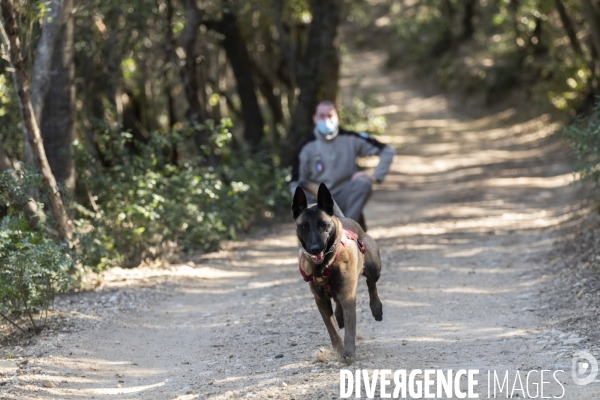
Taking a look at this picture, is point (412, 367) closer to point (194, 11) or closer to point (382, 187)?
point (194, 11)

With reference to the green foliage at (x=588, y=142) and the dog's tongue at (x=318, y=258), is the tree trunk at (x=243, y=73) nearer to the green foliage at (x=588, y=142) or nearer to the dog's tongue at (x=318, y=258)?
the green foliage at (x=588, y=142)

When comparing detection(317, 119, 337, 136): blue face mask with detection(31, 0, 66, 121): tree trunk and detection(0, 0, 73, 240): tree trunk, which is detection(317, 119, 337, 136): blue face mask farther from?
detection(31, 0, 66, 121): tree trunk

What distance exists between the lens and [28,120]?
28.9 ft

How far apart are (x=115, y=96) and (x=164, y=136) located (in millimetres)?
5400

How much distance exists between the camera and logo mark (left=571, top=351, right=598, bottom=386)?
18.1 ft

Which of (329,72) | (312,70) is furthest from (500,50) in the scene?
(312,70)

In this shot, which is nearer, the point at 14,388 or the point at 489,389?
the point at 489,389

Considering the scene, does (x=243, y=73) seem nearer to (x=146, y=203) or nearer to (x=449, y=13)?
(x=146, y=203)

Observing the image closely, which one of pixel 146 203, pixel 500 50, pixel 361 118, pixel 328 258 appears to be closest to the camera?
pixel 328 258

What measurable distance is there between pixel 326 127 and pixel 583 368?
4.08m

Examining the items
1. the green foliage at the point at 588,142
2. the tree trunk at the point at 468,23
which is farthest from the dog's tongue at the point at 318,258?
the tree trunk at the point at 468,23

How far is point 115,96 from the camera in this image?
1655 cm

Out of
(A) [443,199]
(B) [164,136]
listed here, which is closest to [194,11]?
(B) [164,136]

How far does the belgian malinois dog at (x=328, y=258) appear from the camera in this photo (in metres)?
5.89
